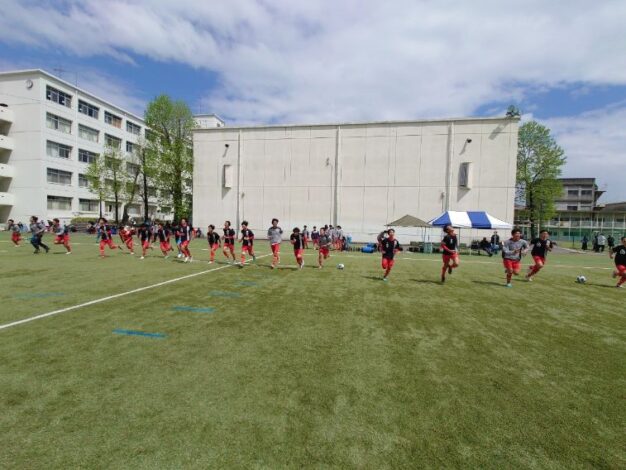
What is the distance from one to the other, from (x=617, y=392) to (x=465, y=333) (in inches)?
91.5

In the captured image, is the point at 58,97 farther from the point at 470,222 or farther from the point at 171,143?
the point at 470,222

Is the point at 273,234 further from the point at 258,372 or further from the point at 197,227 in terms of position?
the point at 197,227

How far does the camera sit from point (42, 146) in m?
42.8

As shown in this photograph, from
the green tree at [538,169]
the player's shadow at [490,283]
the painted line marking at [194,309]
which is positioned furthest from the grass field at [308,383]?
the green tree at [538,169]

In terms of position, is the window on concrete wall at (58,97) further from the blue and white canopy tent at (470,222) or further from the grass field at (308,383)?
the blue and white canopy tent at (470,222)

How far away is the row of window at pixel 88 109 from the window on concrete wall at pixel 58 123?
220cm

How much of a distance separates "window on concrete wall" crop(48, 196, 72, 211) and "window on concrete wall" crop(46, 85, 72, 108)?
13514mm

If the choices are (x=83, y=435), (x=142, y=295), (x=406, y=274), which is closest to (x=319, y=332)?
(x=83, y=435)

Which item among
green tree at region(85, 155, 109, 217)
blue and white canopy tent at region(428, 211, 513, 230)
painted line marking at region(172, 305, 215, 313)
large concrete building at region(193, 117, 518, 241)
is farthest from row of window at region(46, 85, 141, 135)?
blue and white canopy tent at region(428, 211, 513, 230)

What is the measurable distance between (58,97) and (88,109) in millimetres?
5688

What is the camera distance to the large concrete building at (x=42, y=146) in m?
42.3

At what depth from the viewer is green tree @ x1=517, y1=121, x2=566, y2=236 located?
43.8m

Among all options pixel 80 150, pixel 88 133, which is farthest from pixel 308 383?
pixel 88 133

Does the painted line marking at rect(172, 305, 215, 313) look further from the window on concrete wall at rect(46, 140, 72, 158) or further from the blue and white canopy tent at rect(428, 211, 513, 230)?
the window on concrete wall at rect(46, 140, 72, 158)
